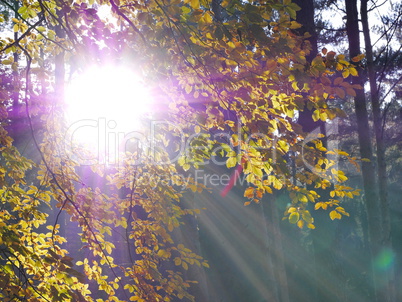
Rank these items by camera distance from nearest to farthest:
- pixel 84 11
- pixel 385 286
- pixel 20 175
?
pixel 84 11 < pixel 20 175 < pixel 385 286

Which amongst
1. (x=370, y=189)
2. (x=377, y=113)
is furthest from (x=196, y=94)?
(x=377, y=113)

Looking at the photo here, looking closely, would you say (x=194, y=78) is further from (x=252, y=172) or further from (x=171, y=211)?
(x=171, y=211)

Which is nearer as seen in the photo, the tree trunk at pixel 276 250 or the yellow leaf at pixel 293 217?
the yellow leaf at pixel 293 217

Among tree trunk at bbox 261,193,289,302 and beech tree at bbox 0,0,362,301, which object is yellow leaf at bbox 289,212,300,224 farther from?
tree trunk at bbox 261,193,289,302

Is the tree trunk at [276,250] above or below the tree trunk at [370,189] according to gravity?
below

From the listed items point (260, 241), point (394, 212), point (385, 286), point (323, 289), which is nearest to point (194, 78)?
point (385, 286)

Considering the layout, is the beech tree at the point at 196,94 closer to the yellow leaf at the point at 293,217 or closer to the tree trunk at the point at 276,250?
the yellow leaf at the point at 293,217

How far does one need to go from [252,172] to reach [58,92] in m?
1.87

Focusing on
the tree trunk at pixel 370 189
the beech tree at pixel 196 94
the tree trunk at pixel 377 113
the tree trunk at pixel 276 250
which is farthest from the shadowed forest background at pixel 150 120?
the tree trunk at pixel 276 250

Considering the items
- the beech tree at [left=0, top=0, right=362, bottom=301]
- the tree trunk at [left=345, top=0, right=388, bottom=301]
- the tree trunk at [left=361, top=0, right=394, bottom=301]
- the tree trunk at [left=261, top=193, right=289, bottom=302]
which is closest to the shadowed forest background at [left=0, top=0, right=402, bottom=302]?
the beech tree at [left=0, top=0, right=362, bottom=301]

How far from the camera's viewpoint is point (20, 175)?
10.5 feet

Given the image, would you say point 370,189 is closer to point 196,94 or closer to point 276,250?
point 276,250

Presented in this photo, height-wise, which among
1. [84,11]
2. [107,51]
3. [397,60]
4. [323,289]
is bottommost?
A: [323,289]

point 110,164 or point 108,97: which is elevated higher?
point 108,97
